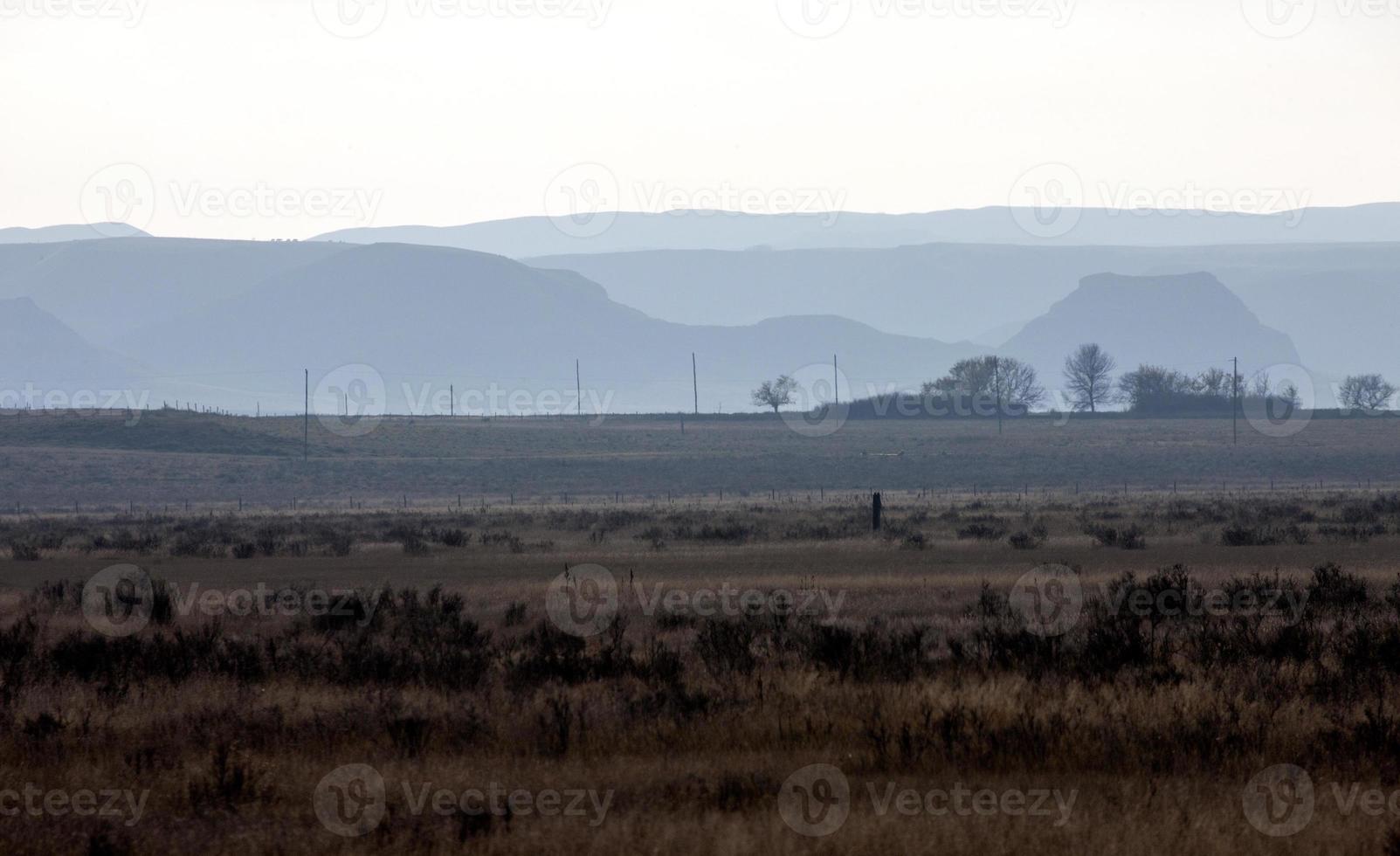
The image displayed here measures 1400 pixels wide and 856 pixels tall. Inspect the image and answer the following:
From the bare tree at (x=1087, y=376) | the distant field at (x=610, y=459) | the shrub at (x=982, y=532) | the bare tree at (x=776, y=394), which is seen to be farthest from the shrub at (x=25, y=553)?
the bare tree at (x=1087, y=376)

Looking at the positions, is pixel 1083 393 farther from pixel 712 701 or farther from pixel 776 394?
pixel 712 701

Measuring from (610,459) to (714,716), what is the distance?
86545 millimetres

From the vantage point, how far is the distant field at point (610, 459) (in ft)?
289

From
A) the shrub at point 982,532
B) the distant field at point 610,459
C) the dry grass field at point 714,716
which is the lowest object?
the dry grass field at point 714,716

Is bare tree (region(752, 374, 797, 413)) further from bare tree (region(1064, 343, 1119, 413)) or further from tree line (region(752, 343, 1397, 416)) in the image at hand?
bare tree (region(1064, 343, 1119, 413))

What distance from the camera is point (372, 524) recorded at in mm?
53562

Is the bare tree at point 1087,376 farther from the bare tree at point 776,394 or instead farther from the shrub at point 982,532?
the shrub at point 982,532

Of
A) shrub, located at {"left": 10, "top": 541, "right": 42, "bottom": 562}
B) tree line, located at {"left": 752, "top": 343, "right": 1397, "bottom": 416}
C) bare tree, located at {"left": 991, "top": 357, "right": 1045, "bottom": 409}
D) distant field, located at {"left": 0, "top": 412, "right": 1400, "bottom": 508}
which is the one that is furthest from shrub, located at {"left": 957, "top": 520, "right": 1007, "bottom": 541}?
bare tree, located at {"left": 991, "top": 357, "right": 1045, "bottom": 409}

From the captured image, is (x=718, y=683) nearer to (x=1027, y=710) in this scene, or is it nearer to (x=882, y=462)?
(x=1027, y=710)

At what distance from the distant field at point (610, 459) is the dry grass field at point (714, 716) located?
6372 cm

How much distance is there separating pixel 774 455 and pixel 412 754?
8963 centimetres

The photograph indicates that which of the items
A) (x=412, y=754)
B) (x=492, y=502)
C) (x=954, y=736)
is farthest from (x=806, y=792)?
(x=492, y=502)

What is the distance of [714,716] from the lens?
12.4 metres

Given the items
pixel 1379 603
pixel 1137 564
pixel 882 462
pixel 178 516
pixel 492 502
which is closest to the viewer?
pixel 1379 603
